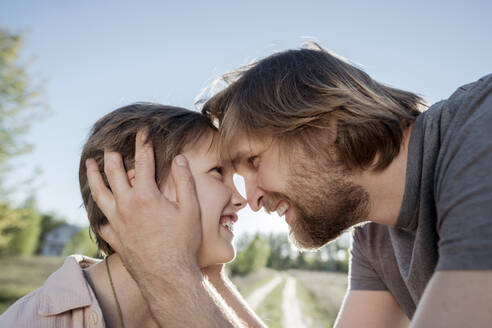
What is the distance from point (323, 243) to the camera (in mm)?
3111

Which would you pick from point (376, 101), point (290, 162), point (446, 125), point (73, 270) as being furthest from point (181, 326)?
point (376, 101)

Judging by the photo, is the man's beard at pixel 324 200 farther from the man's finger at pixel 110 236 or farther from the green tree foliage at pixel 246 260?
the green tree foliage at pixel 246 260

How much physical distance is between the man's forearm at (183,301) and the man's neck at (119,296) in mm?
337

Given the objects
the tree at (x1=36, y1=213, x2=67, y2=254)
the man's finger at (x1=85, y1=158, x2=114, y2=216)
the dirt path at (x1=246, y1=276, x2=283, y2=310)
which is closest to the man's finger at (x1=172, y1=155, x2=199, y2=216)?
the man's finger at (x1=85, y1=158, x2=114, y2=216)

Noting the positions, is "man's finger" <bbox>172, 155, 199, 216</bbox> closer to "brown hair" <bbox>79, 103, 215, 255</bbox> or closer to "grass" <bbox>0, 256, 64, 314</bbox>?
"brown hair" <bbox>79, 103, 215, 255</bbox>

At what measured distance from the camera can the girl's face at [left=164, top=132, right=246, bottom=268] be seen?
2582 mm

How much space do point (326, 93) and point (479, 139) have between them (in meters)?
1.29

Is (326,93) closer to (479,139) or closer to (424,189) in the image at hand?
(424,189)

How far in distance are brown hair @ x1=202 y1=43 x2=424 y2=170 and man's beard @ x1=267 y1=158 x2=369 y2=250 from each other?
0.15 meters

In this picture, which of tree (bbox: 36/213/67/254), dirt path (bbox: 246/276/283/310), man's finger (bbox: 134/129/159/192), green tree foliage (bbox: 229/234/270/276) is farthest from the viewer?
tree (bbox: 36/213/67/254)

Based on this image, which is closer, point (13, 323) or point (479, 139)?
point (479, 139)

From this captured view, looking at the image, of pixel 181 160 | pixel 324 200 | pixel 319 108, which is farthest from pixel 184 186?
pixel 319 108

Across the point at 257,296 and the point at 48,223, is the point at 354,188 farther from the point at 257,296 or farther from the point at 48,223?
the point at 48,223

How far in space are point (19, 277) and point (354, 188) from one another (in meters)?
39.1
